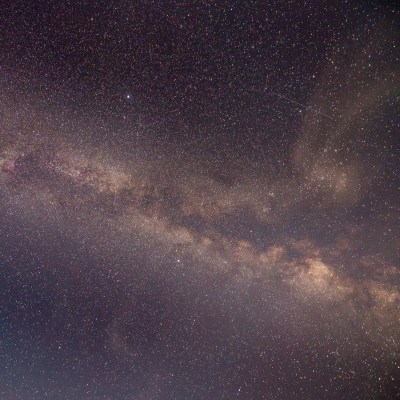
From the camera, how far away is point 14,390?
2094cm

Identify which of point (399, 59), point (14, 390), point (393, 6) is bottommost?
point (14, 390)

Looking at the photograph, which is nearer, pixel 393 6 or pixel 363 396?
pixel 393 6

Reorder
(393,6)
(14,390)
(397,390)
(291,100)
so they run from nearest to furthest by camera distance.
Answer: (393,6), (291,100), (397,390), (14,390)

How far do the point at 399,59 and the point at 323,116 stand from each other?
3.27ft

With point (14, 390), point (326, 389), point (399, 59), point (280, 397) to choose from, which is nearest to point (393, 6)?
point (399, 59)

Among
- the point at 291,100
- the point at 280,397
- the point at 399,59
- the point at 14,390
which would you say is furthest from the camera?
the point at 14,390

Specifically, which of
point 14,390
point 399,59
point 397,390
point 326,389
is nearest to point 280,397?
point 326,389

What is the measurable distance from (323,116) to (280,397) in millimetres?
21334

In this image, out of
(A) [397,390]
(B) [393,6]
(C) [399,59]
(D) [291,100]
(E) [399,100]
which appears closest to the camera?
(B) [393,6]

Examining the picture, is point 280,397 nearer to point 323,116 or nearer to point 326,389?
point 326,389

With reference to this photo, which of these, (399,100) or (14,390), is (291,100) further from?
(14,390)

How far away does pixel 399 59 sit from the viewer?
2.94 meters

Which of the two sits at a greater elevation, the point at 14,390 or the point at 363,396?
the point at 363,396

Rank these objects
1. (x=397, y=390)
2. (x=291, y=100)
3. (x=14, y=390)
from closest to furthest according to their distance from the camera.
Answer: (x=291, y=100) → (x=397, y=390) → (x=14, y=390)
